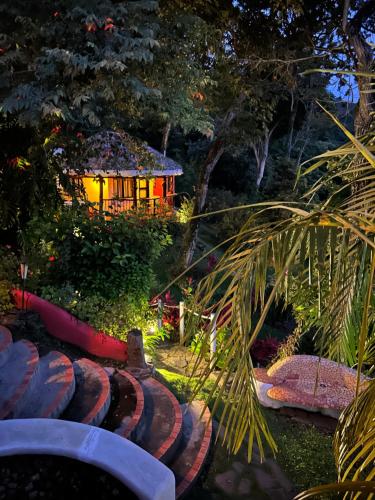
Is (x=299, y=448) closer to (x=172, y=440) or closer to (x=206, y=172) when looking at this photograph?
(x=172, y=440)

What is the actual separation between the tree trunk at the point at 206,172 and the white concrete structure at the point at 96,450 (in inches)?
390

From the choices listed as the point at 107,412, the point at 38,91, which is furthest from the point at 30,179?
the point at 107,412

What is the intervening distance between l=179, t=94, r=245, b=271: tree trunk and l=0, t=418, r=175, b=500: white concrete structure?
9.92 metres

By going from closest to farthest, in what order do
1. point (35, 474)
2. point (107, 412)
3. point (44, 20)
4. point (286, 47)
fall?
point (35, 474) → point (107, 412) → point (44, 20) → point (286, 47)

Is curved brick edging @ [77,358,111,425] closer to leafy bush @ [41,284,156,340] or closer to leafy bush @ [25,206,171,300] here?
leafy bush @ [41,284,156,340]

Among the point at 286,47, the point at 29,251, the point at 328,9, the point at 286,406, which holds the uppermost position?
the point at 328,9

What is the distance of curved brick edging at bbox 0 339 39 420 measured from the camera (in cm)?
393

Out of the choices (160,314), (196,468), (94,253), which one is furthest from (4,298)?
(196,468)

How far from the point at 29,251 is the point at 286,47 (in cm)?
812

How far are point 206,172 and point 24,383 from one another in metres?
9.62

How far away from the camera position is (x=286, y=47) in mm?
11023

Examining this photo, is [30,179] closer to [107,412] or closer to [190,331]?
[107,412]

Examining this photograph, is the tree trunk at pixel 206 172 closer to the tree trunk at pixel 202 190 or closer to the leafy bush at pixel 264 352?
the tree trunk at pixel 202 190

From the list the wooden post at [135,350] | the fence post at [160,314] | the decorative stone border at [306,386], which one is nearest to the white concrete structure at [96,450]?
the wooden post at [135,350]
